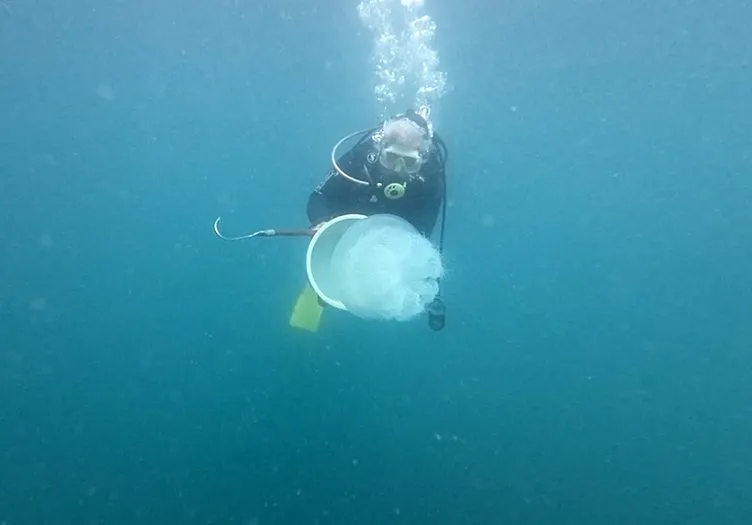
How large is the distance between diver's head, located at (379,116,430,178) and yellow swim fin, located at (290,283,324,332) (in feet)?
4.44

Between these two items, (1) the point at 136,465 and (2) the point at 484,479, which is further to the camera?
(2) the point at 484,479

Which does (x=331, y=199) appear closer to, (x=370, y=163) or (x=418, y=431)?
(x=370, y=163)

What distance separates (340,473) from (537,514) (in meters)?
3.78

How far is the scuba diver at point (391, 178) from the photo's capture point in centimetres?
373

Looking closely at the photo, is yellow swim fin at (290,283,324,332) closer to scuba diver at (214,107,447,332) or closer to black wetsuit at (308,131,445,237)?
scuba diver at (214,107,447,332)

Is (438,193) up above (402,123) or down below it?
below

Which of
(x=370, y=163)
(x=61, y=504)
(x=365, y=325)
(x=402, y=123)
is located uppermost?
(x=402, y=123)

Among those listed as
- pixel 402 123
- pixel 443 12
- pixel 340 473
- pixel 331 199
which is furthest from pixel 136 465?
pixel 443 12

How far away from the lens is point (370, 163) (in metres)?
3.90

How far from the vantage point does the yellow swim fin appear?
14.9ft

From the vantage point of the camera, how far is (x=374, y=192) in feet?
12.8

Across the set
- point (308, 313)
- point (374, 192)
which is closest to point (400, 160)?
point (374, 192)

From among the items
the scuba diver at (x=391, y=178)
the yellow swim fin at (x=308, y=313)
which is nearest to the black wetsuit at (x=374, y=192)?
the scuba diver at (x=391, y=178)

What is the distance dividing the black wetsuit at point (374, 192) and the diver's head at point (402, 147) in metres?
0.07
